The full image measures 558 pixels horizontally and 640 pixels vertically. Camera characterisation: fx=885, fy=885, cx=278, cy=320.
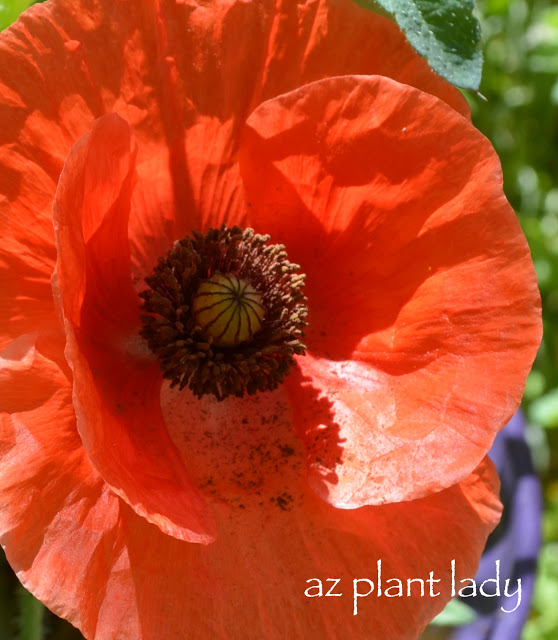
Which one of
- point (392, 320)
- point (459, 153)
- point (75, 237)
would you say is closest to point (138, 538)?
point (75, 237)

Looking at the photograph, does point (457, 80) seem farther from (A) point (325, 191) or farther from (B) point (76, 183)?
(B) point (76, 183)

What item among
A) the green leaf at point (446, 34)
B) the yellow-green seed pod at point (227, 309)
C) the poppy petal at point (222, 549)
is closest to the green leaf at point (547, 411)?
the poppy petal at point (222, 549)

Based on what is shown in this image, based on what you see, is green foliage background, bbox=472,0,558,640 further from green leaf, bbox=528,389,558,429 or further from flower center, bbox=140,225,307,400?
flower center, bbox=140,225,307,400

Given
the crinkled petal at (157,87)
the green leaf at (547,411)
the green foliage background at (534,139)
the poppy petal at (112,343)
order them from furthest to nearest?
the green foliage background at (534,139) < the green leaf at (547,411) < the crinkled petal at (157,87) < the poppy petal at (112,343)

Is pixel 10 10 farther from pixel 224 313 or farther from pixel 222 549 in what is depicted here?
pixel 222 549

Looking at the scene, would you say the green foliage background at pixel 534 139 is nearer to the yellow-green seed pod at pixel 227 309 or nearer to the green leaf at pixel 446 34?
the yellow-green seed pod at pixel 227 309

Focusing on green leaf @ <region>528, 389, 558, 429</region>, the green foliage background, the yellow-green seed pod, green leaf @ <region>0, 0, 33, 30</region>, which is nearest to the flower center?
the yellow-green seed pod
